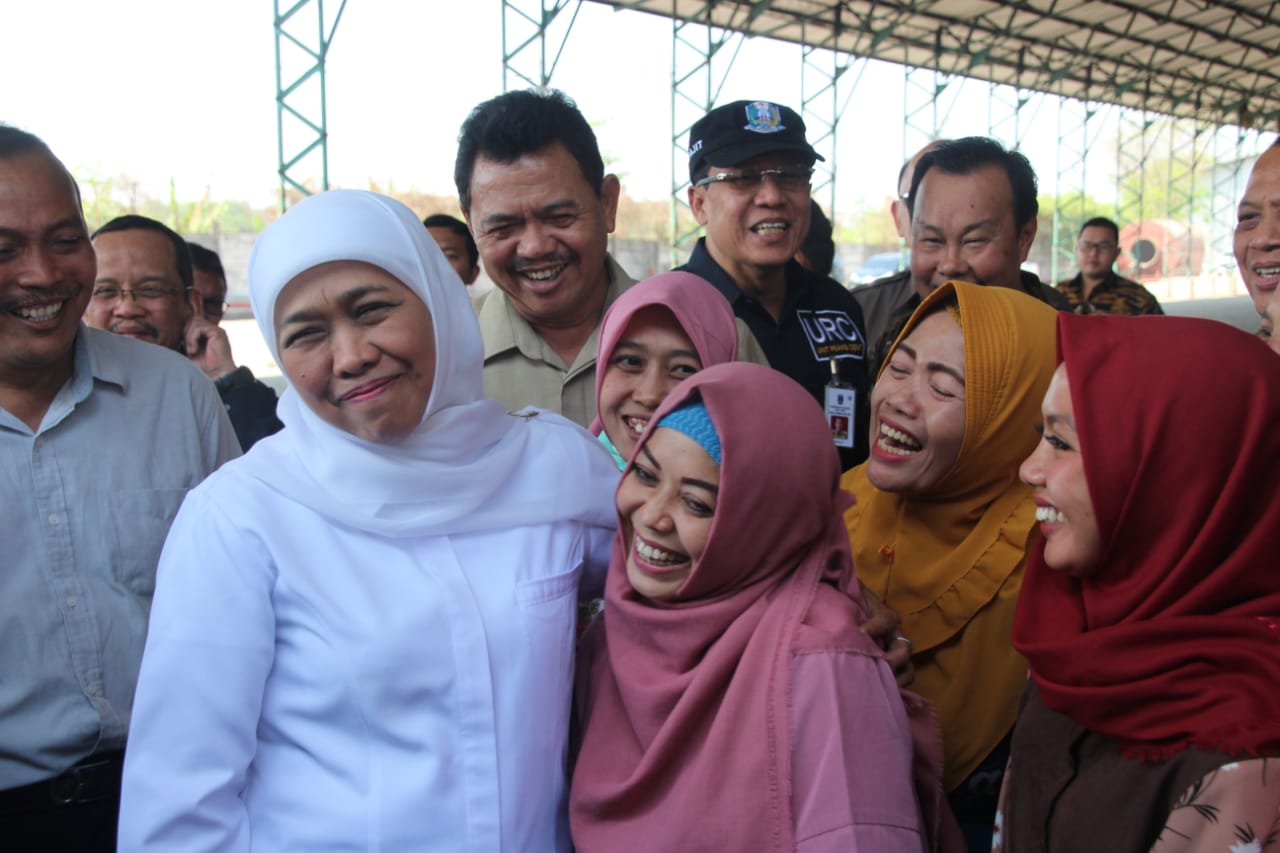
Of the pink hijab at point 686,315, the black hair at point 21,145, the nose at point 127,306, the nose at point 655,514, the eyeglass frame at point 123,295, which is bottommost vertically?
the nose at point 655,514

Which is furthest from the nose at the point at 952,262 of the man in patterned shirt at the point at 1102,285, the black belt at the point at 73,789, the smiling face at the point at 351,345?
the man in patterned shirt at the point at 1102,285

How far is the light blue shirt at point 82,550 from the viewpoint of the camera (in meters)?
1.65

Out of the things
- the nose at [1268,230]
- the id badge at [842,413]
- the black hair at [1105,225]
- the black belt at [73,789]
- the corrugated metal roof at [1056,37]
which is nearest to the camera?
the black belt at [73,789]

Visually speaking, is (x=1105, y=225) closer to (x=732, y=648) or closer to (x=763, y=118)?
(x=763, y=118)

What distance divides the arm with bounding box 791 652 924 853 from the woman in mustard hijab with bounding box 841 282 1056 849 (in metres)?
0.42

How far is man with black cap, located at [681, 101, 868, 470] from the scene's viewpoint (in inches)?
99.2

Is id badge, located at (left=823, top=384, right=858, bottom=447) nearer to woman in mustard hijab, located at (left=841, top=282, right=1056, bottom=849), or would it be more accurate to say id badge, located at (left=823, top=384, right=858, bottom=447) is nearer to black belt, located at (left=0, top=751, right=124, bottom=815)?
woman in mustard hijab, located at (left=841, top=282, right=1056, bottom=849)

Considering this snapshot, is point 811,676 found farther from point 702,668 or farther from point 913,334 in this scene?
point 913,334

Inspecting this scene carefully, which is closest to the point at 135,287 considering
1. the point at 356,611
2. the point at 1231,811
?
the point at 356,611

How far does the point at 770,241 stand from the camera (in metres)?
2.54

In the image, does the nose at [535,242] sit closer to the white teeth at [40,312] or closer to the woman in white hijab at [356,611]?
the woman in white hijab at [356,611]

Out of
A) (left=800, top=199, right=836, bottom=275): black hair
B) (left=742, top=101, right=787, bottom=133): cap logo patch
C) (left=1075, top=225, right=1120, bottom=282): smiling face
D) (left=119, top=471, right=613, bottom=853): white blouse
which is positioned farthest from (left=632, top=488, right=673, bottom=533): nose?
(left=1075, top=225, right=1120, bottom=282): smiling face

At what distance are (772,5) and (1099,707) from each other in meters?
12.3

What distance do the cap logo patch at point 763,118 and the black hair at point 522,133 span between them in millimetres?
462
